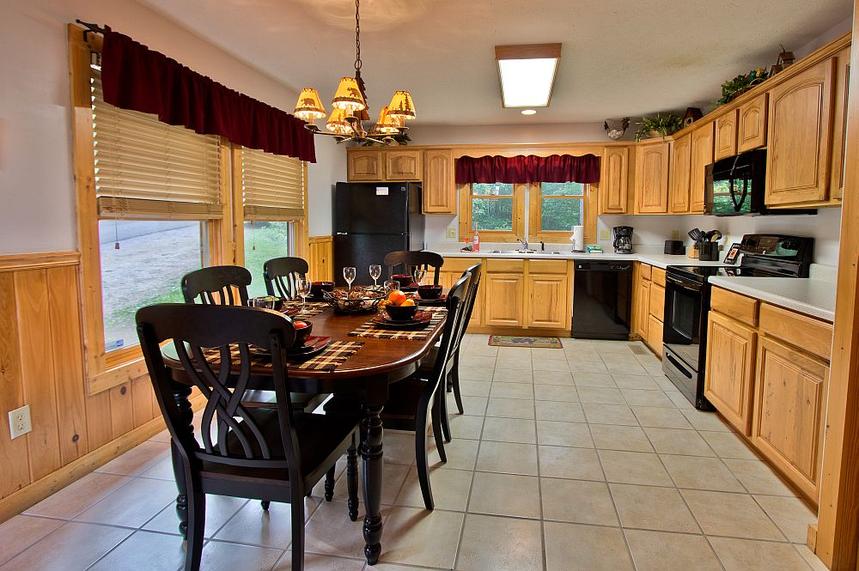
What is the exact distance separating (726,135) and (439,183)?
2.94 meters

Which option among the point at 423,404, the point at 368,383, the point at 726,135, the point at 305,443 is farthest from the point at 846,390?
the point at 726,135

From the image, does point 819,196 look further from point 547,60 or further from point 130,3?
point 130,3

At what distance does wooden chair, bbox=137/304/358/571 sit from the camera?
137cm

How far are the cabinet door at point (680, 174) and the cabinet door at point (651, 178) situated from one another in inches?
3.5

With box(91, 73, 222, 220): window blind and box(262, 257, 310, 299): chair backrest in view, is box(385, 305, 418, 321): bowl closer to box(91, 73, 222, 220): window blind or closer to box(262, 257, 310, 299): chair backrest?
box(262, 257, 310, 299): chair backrest

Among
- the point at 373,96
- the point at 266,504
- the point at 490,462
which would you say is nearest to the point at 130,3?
Result: the point at 373,96

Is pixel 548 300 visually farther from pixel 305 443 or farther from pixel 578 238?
pixel 305 443

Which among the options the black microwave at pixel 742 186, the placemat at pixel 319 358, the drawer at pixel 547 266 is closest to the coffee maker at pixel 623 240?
the drawer at pixel 547 266

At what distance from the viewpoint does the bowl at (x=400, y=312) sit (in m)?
2.24

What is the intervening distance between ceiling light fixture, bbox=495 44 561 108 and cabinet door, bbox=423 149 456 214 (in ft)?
4.79

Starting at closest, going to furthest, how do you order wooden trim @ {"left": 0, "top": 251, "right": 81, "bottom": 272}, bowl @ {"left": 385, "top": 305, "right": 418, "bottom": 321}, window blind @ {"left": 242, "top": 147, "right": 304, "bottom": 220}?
wooden trim @ {"left": 0, "top": 251, "right": 81, "bottom": 272}, bowl @ {"left": 385, "top": 305, "right": 418, "bottom": 321}, window blind @ {"left": 242, "top": 147, "right": 304, "bottom": 220}

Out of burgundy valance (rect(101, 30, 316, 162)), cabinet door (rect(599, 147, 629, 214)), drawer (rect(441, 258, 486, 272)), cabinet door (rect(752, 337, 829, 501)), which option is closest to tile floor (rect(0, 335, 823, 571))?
cabinet door (rect(752, 337, 829, 501))

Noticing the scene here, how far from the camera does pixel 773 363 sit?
2457 mm

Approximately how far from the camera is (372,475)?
70.7 inches
